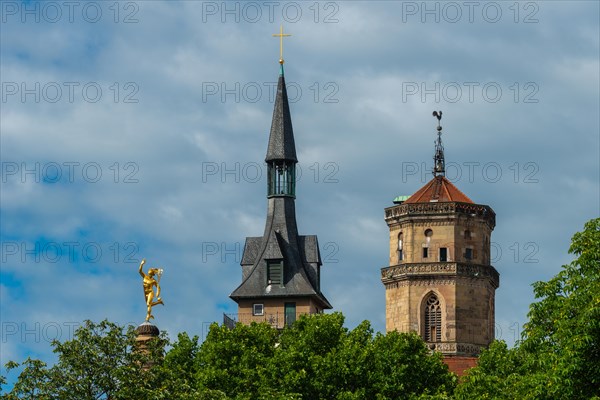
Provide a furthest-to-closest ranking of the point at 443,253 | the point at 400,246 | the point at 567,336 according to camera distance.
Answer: the point at 400,246 → the point at 443,253 → the point at 567,336

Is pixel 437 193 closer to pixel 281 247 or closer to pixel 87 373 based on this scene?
pixel 281 247

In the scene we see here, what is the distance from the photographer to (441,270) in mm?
169625

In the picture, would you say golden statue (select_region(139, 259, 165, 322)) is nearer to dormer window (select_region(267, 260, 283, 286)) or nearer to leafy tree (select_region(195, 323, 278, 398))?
leafy tree (select_region(195, 323, 278, 398))

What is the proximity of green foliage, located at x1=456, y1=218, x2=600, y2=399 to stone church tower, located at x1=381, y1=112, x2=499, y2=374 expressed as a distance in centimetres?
7476

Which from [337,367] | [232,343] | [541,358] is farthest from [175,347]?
[541,358]

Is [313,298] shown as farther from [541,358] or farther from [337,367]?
[541,358]

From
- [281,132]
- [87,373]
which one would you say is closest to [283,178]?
[281,132]

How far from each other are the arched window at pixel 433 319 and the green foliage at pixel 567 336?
2914 inches

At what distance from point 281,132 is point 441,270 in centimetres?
1713

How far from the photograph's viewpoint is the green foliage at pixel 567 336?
274 feet

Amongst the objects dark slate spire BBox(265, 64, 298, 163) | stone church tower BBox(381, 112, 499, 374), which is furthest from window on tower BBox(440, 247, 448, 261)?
dark slate spire BBox(265, 64, 298, 163)

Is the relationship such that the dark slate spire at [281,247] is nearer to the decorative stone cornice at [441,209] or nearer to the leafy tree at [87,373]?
the decorative stone cornice at [441,209]

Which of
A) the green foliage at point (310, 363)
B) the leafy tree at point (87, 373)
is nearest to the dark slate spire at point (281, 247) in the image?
the green foliage at point (310, 363)

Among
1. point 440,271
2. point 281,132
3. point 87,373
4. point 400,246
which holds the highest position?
point 281,132
